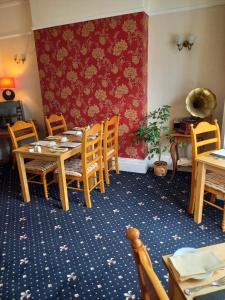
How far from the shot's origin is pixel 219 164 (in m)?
1.96

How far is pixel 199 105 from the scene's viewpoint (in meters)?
3.09

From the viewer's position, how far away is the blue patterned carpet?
5.58 ft

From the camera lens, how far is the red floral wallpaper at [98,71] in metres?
3.20

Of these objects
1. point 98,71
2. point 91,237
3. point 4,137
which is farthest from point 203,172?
point 4,137

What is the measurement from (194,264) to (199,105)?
2.57 m

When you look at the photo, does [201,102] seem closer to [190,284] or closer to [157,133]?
[157,133]

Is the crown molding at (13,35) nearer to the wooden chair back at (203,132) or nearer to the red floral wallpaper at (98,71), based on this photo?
the red floral wallpaper at (98,71)

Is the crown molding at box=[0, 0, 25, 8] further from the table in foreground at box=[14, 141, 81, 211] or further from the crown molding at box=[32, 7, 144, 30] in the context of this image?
the table in foreground at box=[14, 141, 81, 211]

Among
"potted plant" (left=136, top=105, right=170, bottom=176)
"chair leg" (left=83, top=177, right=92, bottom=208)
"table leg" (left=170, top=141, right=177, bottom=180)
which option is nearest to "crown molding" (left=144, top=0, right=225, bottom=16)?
"potted plant" (left=136, top=105, right=170, bottom=176)

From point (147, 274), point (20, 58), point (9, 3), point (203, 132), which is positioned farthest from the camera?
point (20, 58)

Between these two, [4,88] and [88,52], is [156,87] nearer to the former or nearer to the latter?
[88,52]

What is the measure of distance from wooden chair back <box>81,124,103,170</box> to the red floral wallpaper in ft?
3.00

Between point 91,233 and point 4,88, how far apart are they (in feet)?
11.1

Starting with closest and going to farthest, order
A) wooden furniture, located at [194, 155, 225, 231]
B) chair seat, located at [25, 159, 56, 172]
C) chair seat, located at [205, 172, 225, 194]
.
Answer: wooden furniture, located at [194, 155, 225, 231], chair seat, located at [205, 172, 225, 194], chair seat, located at [25, 159, 56, 172]
